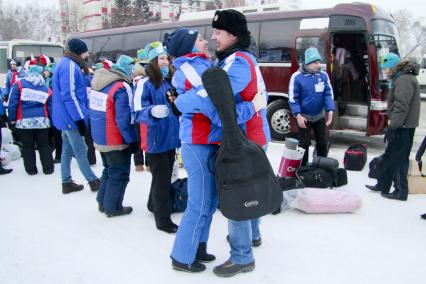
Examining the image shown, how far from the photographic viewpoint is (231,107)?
250 centimetres

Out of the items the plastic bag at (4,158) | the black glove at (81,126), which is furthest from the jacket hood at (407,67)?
the plastic bag at (4,158)

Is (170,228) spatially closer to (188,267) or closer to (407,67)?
(188,267)

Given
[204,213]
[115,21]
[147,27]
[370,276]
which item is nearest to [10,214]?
[204,213]

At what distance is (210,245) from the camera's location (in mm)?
3473

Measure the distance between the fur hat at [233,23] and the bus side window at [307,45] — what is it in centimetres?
620

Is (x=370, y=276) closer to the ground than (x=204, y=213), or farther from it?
closer to the ground

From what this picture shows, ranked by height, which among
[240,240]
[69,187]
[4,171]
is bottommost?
[4,171]

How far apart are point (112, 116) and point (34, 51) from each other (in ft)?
40.4

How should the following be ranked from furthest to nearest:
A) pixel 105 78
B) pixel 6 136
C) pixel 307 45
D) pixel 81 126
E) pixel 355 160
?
pixel 307 45 → pixel 6 136 → pixel 355 160 → pixel 81 126 → pixel 105 78

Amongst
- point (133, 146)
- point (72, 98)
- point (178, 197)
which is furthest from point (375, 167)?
point (72, 98)

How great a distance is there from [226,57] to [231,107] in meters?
0.41

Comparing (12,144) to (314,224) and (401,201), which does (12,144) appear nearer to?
(314,224)

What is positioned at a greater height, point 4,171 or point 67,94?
point 67,94


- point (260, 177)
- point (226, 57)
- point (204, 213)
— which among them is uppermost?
point (226, 57)
